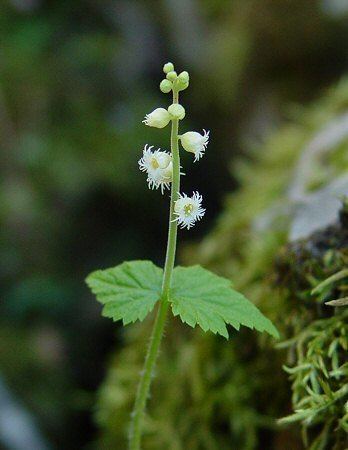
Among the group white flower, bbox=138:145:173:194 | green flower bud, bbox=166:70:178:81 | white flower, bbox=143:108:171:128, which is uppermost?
green flower bud, bbox=166:70:178:81

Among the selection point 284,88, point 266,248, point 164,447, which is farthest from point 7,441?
point 284,88

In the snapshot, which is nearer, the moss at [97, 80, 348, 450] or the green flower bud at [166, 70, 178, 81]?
the green flower bud at [166, 70, 178, 81]

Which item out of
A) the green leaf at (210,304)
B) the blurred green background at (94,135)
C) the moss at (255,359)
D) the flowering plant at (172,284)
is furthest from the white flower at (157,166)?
the blurred green background at (94,135)

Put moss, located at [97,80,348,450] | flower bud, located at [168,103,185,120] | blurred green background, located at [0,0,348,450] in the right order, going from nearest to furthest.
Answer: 1. flower bud, located at [168,103,185,120]
2. moss, located at [97,80,348,450]
3. blurred green background, located at [0,0,348,450]

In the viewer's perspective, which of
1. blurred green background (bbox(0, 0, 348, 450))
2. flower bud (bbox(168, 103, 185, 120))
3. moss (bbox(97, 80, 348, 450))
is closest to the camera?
flower bud (bbox(168, 103, 185, 120))

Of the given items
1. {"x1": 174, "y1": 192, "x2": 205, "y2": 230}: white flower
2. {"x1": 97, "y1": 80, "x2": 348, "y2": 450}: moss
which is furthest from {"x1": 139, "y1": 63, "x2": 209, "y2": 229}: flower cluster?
{"x1": 97, "y1": 80, "x2": 348, "y2": 450}: moss

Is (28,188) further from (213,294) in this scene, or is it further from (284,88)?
(213,294)

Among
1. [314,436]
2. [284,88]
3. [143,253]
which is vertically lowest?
[314,436]

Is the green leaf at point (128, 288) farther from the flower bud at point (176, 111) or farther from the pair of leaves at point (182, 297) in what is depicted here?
the flower bud at point (176, 111)

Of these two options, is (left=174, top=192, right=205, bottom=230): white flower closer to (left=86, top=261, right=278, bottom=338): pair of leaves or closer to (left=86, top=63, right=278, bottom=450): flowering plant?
(left=86, top=63, right=278, bottom=450): flowering plant
